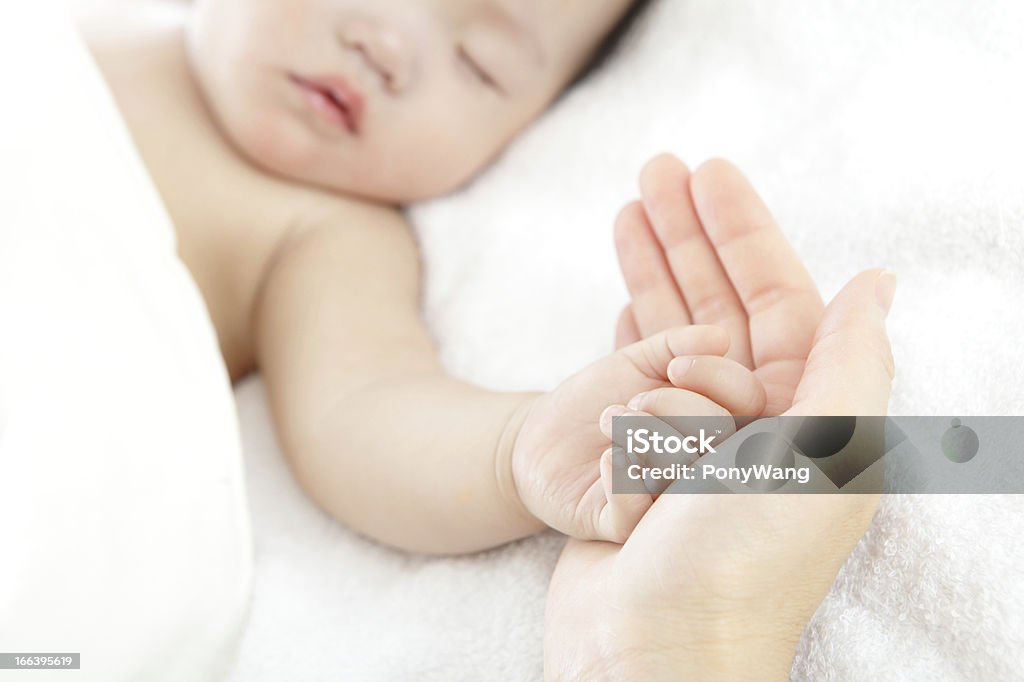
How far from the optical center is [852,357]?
59 cm

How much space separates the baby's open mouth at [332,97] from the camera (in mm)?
1028

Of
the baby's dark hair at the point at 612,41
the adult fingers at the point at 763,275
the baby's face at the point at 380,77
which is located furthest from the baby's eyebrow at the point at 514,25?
the adult fingers at the point at 763,275

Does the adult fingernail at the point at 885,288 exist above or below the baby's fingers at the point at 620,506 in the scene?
above

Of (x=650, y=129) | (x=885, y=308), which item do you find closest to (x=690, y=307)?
(x=885, y=308)

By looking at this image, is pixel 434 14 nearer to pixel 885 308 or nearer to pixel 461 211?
pixel 461 211

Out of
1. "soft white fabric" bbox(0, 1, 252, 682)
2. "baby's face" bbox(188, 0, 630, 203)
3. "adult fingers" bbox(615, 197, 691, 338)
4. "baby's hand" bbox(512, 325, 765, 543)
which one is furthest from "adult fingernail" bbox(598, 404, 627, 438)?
"baby's face" bbox(188, 0, 630, 203)

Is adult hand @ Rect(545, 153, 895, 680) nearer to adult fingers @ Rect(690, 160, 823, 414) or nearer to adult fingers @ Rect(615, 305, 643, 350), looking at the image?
adult fingers @ Rect(690, 160, 823, 414)

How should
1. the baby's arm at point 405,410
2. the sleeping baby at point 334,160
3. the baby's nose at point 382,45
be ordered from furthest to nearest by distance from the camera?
the baby's nose at point 382,45
the sleeping baby at point 334,160
the baby's arm at point 405,410

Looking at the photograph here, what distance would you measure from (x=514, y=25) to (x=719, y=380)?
0.62 meters

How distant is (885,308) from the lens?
2.04 feet

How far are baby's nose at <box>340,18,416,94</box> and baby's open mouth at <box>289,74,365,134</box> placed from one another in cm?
4

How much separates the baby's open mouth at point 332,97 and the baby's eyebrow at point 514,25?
0.57 feet

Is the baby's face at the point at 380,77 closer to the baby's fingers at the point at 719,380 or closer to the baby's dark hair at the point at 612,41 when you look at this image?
the baby's dark hair at the point at 612,41

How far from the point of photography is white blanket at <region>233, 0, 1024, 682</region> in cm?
61
